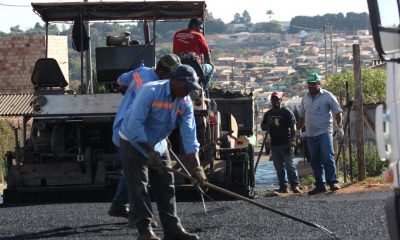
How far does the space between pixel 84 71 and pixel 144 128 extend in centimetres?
640

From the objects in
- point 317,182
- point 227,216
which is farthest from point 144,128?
point 317,182

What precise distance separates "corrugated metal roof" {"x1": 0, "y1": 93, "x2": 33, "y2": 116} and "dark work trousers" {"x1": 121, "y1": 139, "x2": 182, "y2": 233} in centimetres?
2424

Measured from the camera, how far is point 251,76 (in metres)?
114

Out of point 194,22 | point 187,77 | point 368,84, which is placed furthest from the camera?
point 368,84

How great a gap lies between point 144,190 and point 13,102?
26.3 metres

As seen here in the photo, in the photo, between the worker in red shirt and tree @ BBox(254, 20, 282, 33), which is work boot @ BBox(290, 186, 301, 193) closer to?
the worker in red shirt

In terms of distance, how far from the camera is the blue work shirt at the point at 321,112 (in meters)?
14.5

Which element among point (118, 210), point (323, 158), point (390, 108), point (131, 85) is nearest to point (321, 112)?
point (323, 158)

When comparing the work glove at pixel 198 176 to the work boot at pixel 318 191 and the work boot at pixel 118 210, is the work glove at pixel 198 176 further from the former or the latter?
the work boot at pixel 318 191

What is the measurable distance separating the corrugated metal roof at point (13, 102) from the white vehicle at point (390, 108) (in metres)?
27.0

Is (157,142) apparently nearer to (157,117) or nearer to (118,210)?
(157,117)

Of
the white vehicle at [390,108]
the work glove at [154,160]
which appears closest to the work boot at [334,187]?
the work glove at [154,160]

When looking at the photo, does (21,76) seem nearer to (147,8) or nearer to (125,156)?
(147,8)

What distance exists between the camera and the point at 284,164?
15.5 m
